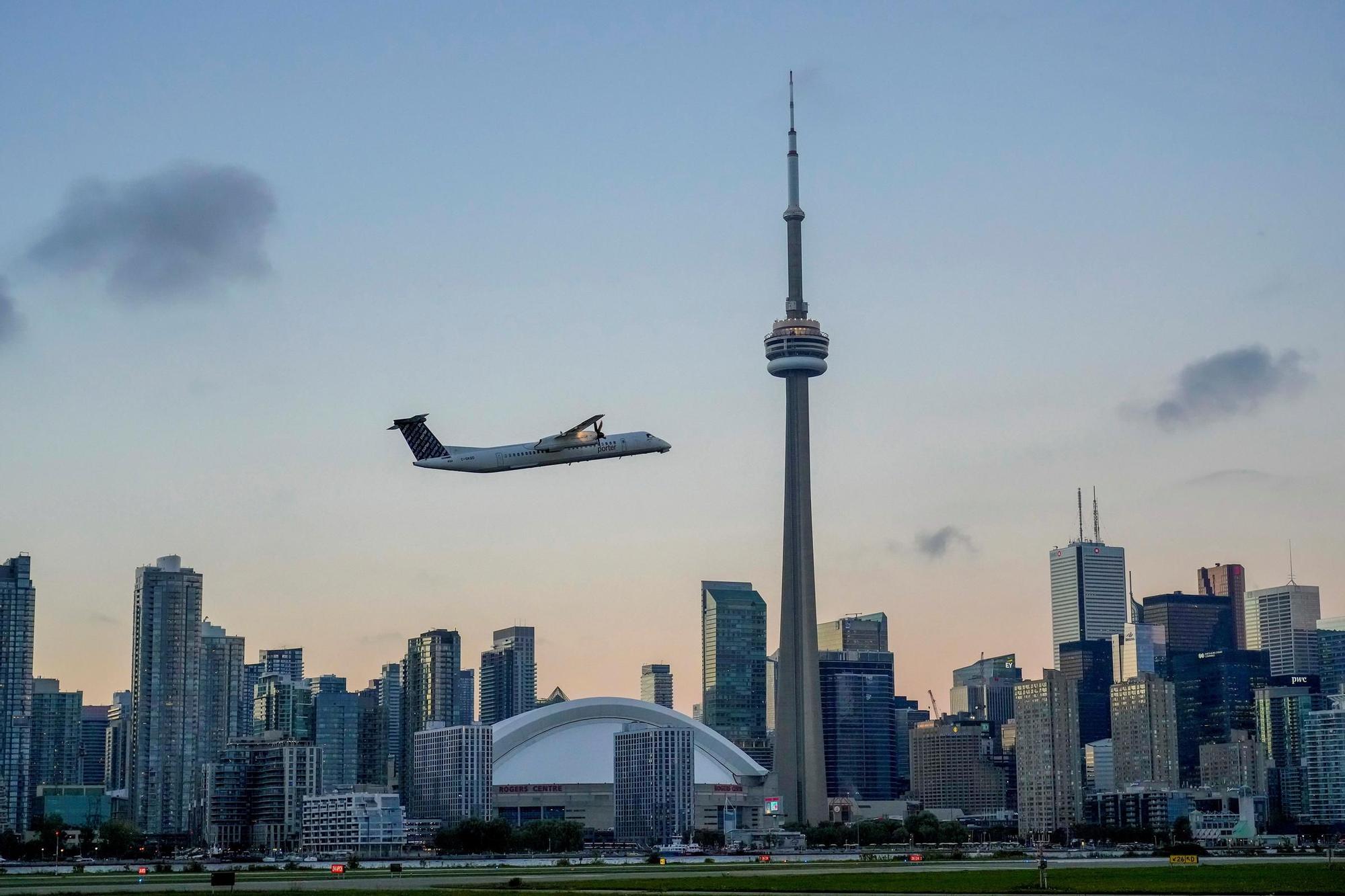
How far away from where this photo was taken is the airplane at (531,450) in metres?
155

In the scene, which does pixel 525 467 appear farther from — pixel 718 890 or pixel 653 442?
pixel 718 890

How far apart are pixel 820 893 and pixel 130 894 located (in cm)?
4344

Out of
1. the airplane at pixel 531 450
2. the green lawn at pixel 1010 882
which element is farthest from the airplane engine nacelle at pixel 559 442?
the green lawn at pixel 1010 882

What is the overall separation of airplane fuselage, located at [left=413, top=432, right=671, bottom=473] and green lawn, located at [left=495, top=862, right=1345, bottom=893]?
114 feet

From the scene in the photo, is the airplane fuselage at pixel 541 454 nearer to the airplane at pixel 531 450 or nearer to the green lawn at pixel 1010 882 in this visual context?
the airplane at pixel 531 450

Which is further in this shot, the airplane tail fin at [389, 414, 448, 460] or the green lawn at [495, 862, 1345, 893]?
the airplane tail fin at [389, 414, 448, 460]

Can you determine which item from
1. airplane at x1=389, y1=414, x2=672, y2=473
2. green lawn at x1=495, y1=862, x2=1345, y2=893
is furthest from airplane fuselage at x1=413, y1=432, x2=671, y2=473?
green lawn at x1=495, y1=862, x2=1345, y2=893

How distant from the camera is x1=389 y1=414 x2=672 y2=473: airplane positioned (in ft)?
509

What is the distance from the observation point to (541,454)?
155 m

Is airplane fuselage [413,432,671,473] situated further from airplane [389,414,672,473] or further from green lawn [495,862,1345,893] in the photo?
green lawn [495,862,1345,893]

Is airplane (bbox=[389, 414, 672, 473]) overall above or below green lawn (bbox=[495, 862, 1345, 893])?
above

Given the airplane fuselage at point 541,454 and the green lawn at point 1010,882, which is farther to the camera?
the airplane fuselage at point 541,454

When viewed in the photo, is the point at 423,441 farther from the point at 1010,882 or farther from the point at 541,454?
the point at 1010,882

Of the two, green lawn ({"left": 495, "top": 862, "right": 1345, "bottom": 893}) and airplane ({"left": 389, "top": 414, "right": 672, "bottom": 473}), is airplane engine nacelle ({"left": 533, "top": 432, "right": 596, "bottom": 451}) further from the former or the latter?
green lawn ({"left": 495, "top": 862, "right": 1345, "bottom": 893})
